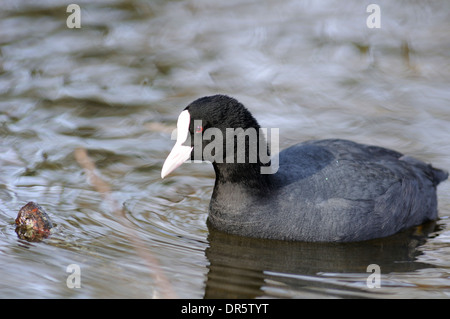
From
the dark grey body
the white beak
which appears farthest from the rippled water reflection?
the white beak

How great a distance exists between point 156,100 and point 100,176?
5.38 feet

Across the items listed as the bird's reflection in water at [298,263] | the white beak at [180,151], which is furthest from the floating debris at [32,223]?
the bird's reflection in water at [298,263]

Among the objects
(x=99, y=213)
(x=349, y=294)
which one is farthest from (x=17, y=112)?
(x=349, y=294)

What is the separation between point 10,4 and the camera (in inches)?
383

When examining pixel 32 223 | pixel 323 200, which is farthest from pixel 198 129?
pixel 32 223

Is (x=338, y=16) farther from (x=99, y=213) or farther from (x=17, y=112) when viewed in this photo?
(x=99, y=213)

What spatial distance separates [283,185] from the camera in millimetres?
5297

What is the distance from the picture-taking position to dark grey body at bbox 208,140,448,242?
17.1 feet

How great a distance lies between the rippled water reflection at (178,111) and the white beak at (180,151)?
1.80 ft

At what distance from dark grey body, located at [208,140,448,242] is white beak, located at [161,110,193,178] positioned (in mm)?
418

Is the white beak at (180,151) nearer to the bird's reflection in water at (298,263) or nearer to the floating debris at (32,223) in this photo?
the bird's reflection in water at (298,263)

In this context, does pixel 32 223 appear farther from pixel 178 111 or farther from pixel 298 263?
pixel 178 111

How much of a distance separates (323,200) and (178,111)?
8.40ft
